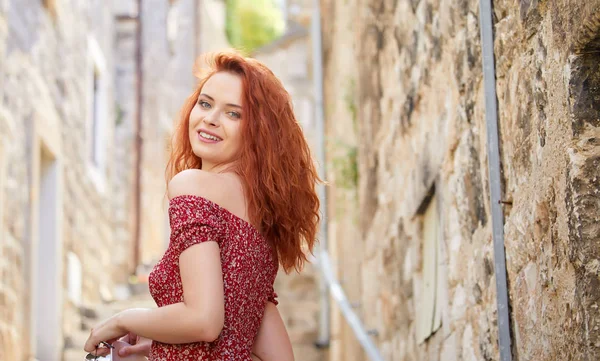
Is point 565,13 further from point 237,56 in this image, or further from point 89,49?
point 89,49

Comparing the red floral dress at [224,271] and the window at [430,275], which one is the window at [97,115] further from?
the red floral dress at [224,271]

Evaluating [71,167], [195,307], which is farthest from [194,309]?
[71,167]

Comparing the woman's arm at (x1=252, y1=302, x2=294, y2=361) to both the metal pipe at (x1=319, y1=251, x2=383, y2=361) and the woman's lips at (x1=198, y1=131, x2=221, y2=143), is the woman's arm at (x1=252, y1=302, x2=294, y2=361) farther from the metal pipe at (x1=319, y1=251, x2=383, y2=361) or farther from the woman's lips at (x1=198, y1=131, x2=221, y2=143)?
the metal pipe at (x1=319, y1=251, x2=383, y2=361)

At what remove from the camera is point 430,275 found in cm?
313

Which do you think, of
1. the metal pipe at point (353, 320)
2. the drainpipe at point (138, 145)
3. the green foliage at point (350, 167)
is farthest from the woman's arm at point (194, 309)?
the drainpipe at point (138, 145)

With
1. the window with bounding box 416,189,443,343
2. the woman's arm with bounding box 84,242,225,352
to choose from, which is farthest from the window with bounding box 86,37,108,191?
the woman's arm with bounding box 84,242,225,352

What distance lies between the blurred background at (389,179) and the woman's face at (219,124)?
0.33 meters

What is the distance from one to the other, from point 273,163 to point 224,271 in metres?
0.29

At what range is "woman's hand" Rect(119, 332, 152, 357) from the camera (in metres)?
2.06

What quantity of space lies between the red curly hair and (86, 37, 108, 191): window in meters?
7.35

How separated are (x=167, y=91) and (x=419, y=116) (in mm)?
12571

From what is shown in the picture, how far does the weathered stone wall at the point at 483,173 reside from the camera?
1.68 metres

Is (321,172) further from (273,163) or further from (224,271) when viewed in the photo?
(224,271)

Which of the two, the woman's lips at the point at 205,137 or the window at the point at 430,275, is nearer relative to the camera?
the woman's lips at the point at 205,137
